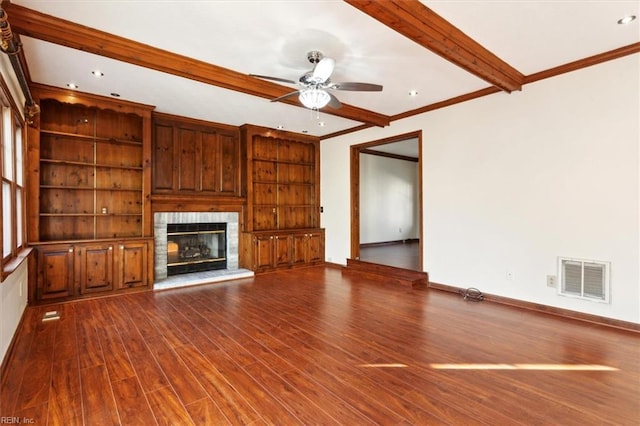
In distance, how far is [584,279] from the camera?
11.3 ft

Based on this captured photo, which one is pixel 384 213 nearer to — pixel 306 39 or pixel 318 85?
pixel 318 85

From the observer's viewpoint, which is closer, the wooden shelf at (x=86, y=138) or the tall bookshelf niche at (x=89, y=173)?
the wooden shelf at (x=86, y=138)

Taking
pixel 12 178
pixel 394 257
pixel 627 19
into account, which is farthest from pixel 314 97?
pixel 394 257

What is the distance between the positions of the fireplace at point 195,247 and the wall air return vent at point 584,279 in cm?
531

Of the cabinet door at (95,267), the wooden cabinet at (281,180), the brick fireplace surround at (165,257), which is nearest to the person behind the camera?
the cabinet door at (95,267)

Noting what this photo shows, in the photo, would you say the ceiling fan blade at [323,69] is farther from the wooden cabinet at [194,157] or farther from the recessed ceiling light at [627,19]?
the wooden cabinet at [194,157]

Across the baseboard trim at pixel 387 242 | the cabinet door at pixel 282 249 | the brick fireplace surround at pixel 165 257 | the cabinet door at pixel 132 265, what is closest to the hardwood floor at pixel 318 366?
the cabinet door at pixel 132 265

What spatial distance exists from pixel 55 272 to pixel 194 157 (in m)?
2.69

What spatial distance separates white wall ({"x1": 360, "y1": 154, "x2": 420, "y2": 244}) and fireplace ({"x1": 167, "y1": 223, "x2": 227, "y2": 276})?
392cm

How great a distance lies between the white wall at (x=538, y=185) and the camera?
321 cm

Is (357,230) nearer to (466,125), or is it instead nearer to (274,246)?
(274,246)

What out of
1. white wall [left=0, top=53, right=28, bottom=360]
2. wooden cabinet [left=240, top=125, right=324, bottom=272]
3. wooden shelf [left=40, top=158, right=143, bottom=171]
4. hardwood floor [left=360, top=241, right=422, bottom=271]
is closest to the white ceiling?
white wall [left=0, top=53, right=28, bottom=360]

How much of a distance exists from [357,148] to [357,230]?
1.68 meters

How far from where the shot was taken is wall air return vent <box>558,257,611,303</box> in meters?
3.32
